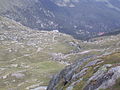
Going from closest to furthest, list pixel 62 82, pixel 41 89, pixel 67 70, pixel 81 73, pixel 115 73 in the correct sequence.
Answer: pixel 115 73, pixel 81 73, pixel 62 82, pixel 67 70, pixel 41 89

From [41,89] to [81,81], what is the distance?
15051 centimetres

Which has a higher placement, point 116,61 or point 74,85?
point 116,61

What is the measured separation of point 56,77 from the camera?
7225 centimetres

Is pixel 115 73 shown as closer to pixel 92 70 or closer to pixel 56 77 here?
pixel 92 70

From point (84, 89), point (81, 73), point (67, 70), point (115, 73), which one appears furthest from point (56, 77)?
point (115, 73)

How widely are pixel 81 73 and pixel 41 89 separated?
144597 millimetres

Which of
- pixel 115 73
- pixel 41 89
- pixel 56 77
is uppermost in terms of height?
pixel 115 73

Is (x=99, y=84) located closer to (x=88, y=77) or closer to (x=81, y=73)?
(x=88, y=77)

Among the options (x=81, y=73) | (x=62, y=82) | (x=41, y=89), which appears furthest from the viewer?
(x=41, y=89)

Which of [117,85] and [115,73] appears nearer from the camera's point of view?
[117,85]

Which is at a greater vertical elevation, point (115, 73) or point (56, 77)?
point (115, 73)

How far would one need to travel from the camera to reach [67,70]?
6894cm

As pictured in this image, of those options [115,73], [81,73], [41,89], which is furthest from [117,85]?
[41,89]

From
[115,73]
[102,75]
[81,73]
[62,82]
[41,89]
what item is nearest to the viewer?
[115,73]
